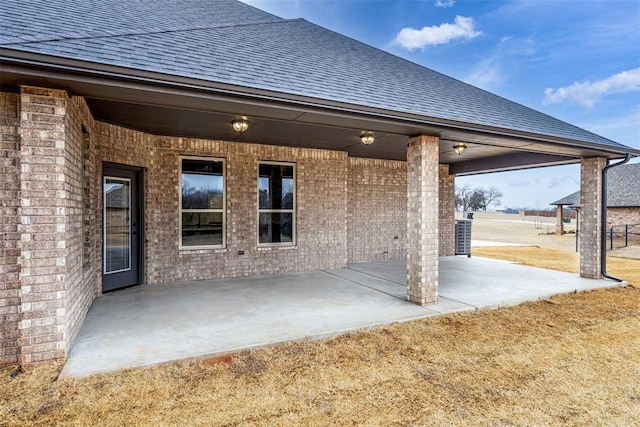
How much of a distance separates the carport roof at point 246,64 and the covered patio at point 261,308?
100 inches

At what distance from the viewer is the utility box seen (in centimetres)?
1066

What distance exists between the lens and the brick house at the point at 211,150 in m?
3.12

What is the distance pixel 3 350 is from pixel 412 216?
4.97m

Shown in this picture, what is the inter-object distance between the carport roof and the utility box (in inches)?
138

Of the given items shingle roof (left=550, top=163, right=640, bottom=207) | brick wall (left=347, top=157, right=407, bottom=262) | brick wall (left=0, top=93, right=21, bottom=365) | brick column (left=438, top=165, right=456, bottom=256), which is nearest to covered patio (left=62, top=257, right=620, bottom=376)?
brick wall (left=0, top=93, right=21, bottom=365)

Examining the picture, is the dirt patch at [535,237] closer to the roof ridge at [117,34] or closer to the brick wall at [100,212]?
the brick wall at [100,212]

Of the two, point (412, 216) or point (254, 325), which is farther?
point (412, 216)

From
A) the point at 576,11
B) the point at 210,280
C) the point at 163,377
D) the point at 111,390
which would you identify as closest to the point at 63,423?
the point at 111,390

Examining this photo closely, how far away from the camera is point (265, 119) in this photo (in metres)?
4.75

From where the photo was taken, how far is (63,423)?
7.70 ft

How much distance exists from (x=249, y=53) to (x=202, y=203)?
10.6 ft

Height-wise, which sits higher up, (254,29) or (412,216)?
(254,29)

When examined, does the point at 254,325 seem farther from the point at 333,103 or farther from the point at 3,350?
the point at 333,103

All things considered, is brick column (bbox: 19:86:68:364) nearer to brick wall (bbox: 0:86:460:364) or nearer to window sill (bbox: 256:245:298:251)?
brick wall (bbox: 0:86:460:364)
